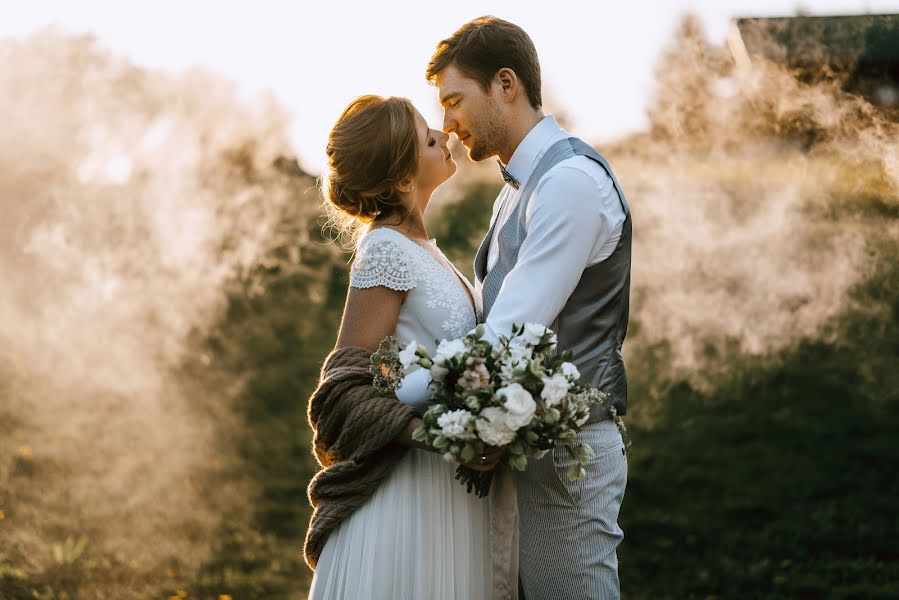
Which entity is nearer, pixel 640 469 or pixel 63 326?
pixel 640 469

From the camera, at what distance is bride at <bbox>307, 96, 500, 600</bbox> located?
305cm

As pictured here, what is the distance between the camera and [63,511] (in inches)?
248

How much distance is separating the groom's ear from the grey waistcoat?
332 mm

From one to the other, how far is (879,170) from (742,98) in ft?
Result: 3.83

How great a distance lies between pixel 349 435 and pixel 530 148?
43.7 inches

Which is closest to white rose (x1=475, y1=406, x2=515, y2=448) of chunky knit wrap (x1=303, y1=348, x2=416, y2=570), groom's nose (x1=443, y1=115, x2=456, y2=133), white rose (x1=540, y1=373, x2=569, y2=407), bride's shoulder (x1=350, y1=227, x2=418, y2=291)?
white rose (x1=540, y1=373, x2=569, y2=407)

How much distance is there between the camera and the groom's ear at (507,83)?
10.9 feet

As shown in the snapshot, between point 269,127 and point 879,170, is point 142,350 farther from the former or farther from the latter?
point 879,170

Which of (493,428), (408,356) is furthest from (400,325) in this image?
(493,428)

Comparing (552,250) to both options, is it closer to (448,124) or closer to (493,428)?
(493,428)

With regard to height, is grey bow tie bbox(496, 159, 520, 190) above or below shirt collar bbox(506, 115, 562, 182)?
below

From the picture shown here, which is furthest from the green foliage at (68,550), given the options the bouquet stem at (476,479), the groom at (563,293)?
the bouquet stem at (476,479)

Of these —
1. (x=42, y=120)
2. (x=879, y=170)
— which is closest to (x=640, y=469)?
(x=879, y=170)

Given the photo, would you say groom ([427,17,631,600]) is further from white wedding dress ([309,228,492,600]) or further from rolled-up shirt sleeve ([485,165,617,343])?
white wedding dress ([309,228,492,600])
